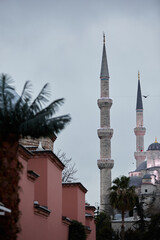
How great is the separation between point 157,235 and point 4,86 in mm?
28774

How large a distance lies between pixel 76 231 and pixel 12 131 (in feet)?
45.3

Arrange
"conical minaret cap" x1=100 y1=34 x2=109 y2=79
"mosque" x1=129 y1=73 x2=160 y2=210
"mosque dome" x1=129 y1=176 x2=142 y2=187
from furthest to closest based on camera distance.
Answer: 1. "mosque dome" x1=129 y1=176 x2=142 y2=187
2. "mosque" x1=129 y1=73 x2=160 y2=210
3. "conical minaret cap" x1=100 y1=34 x2=109 y2=79

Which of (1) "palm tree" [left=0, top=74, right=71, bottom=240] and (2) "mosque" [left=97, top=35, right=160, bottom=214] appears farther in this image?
(2) "mosque" [left=97, top=35, right=160, bottom=214]

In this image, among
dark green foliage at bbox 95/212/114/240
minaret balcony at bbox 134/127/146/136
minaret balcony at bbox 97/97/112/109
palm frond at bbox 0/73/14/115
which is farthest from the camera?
minaret balcony at bbox 134/127/146/136

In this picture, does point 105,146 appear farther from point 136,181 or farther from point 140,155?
point 140,155

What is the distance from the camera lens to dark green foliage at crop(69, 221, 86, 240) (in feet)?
75.5

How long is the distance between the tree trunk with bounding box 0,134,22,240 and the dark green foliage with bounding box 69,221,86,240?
12904 mm

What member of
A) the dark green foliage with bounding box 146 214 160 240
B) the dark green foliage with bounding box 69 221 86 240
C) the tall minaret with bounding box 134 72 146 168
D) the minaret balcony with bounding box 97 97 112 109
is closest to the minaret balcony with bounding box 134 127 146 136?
the tall minaret with bounding box 134 72 146 168

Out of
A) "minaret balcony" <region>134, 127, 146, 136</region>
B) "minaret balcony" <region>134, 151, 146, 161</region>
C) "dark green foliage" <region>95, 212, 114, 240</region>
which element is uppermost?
"minaret balcony" <region>134, 127, 146, 136</region>

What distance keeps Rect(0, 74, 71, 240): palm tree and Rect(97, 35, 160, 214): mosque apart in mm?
56134

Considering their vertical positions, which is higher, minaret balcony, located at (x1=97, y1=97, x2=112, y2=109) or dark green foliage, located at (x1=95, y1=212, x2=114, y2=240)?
minaret balcony, located at (x1=97, y1=97, x2=112, y2=109)

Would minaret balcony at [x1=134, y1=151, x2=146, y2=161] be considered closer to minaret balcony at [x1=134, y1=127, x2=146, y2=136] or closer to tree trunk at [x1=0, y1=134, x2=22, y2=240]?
minaret balcony at [x1=134, y1=127, x2=146, y2=136]

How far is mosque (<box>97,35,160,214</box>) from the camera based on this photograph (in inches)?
3100

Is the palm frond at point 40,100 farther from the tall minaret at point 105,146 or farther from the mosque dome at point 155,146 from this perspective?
the mosque dome at point 155,146
